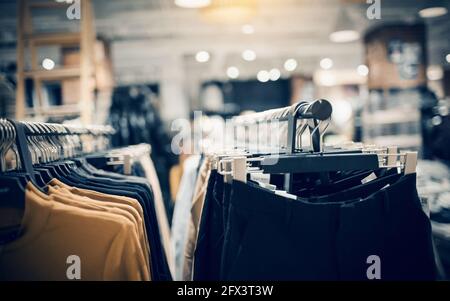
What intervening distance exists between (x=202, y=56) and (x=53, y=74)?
7.89m

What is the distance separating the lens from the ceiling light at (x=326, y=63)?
11755 mm

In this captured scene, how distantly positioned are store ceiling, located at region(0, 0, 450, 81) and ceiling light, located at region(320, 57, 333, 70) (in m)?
0.22

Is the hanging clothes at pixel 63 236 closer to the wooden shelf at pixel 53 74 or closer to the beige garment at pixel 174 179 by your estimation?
the wooden shelf at pixel 53 74

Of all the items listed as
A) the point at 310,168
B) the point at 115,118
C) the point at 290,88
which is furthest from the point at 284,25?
the point at 310,168

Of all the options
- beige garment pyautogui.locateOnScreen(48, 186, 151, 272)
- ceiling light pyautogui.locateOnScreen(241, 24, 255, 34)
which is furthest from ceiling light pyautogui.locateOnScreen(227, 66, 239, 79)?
beige garment pyautogui.locateOnScreen(48, 186, 151, 272)

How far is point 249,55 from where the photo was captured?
10906 millimetres

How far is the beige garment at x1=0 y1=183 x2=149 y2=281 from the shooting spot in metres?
1.13

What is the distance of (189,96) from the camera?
11922 mm

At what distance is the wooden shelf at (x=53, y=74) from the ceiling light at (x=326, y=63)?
9.61 metres

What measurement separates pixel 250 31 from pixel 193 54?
106 inches

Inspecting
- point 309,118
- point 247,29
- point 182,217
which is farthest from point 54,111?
point 247,29

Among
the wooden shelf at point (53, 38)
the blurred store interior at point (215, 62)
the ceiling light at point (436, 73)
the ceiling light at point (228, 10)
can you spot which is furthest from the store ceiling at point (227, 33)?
the wooden shelf at point (53, 38)

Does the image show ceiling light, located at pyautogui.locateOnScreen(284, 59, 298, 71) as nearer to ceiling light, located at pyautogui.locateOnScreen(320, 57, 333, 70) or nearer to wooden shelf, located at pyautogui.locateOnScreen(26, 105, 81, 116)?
ceiling light, located at pyautogui.locateOnScreen(320, 57, 333, 70)

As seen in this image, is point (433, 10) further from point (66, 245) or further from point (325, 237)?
point (66, 245)
